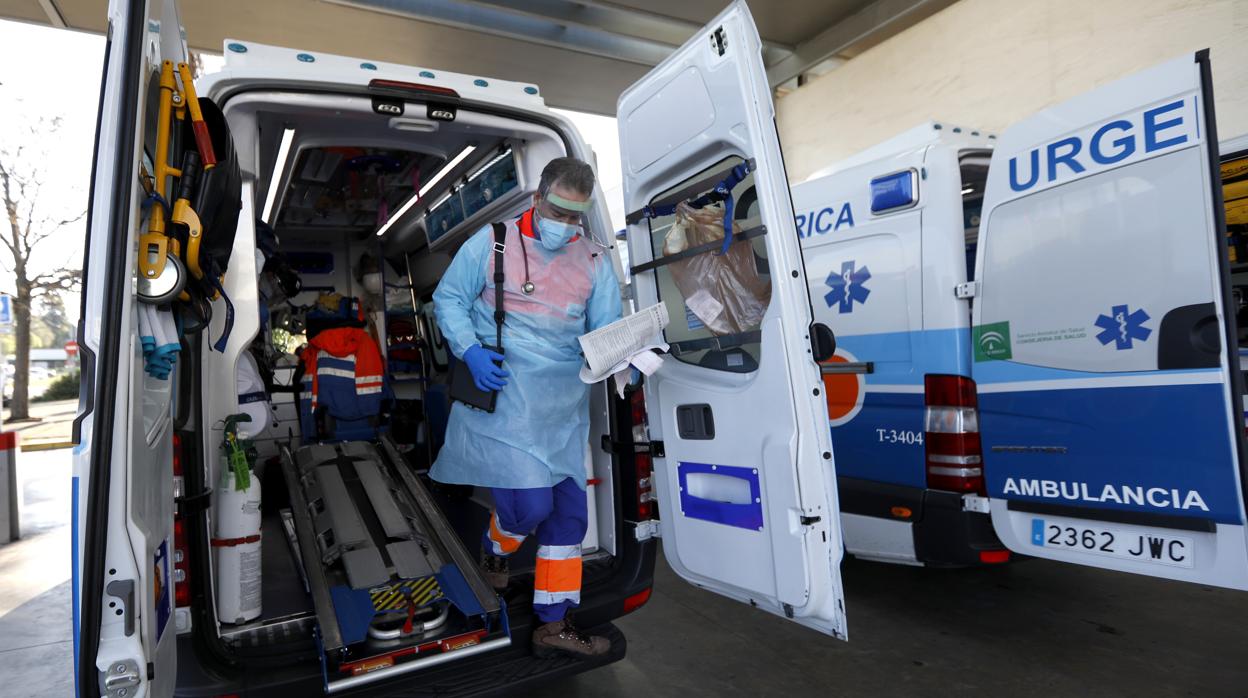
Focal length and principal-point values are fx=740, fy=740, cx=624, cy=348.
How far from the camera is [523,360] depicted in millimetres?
2773

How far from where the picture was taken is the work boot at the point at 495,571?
2.96m

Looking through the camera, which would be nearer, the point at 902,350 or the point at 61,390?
the point at 902,350

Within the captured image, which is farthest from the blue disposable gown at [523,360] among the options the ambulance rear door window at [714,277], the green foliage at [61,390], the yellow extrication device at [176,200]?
the green foliage at [61,390]

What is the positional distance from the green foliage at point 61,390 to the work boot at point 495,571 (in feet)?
76.4

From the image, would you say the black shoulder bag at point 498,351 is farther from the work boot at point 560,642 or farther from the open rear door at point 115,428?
the open rear door at point 115,428

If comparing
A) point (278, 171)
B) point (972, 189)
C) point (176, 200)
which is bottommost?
point (176, 200)

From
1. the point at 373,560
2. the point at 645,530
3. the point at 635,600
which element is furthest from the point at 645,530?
the point at 373,560

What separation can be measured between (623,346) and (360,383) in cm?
357

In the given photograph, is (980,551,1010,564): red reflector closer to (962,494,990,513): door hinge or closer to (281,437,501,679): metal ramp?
(962,494,990,513): door hinge

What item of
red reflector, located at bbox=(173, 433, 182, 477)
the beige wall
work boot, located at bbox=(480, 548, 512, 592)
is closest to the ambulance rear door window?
work boot, located at bbox=(480, 548, 512, 592)

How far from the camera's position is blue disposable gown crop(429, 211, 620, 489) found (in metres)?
2.75

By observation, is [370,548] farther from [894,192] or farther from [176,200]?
[894,192]

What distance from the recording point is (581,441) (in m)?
2.92

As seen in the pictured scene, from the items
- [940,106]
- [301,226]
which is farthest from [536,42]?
[940,106]
